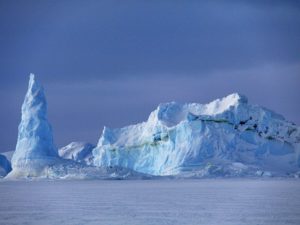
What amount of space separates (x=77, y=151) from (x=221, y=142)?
→ 79.2 metres

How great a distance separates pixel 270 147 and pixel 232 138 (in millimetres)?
6339

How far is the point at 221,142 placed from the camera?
84625 mm

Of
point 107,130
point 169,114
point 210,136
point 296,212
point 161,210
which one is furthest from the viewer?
point 107,130

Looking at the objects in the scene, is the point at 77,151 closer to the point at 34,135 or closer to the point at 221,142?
the point at 221,142

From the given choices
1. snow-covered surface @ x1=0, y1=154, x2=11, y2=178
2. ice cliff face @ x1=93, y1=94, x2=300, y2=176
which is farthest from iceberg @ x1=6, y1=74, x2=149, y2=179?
snow-covered surface @ x1=0, y1=154, x2=11, y2=178

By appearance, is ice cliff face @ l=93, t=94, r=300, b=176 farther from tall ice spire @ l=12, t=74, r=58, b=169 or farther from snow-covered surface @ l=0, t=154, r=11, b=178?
snow-covered surface @ l=0, t=154, r=11, b=178

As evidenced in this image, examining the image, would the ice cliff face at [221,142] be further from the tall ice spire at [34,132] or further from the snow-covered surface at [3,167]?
the snow-covered surface at [3,167]

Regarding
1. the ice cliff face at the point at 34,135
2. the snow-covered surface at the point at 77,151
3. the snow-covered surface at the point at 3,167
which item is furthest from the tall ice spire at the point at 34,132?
the snow-covered surface at the point at 77,151

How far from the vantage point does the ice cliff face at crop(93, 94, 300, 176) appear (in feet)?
271

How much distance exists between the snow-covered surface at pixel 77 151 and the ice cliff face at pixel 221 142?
197ft

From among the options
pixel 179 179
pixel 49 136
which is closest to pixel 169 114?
pixel 179 179

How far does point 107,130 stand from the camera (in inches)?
3900

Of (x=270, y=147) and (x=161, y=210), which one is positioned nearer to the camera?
(x=161, y=210)

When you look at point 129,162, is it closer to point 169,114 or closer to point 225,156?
point 169,114
